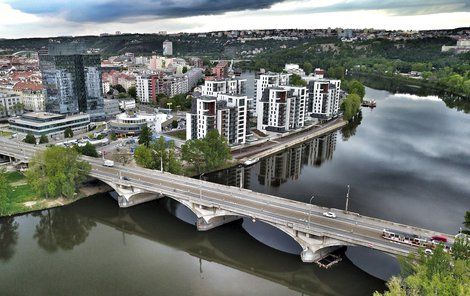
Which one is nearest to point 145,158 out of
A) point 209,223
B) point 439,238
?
point 209,223

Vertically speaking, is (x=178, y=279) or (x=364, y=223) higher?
(x=364, y=223)

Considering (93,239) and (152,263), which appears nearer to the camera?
(152,263)

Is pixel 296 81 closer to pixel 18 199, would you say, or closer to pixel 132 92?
pixel 132 92

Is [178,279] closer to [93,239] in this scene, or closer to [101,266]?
[101,266]

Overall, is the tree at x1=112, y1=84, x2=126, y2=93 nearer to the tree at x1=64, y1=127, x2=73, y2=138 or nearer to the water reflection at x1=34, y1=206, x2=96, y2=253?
the tree at x1=64, y1=127, x2=73, y2=138

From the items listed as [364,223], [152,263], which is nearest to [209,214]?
[152,263]

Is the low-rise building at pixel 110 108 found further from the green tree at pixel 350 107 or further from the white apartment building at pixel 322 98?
the green tree at pixel 350 107
